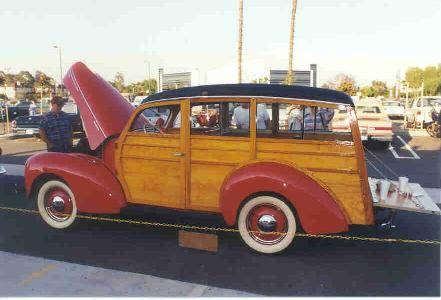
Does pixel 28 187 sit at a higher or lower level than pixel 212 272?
higher

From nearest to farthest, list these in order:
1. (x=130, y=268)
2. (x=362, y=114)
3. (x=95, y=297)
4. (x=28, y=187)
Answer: (x=95, y=297) → (x=130, y=268) → (x=28, y=187) → (x=362, y=114)

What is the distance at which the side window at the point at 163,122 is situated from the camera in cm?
526

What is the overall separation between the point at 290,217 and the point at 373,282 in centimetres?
110

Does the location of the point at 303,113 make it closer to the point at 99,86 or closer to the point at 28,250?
the point at 99,86

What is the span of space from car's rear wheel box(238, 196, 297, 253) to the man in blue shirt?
3.36 metres

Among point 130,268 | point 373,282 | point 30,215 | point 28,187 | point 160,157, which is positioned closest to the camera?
point 373,282

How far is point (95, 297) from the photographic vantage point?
3.74 m

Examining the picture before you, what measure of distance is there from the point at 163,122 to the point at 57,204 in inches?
75.4

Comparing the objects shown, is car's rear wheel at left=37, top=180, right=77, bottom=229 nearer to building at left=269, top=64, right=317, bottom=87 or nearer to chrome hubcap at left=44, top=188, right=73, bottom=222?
chrome hubcap at left=44, top=188, right=73, bottom=222

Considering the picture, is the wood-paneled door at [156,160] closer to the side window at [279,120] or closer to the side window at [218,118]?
the side window at [218,118]

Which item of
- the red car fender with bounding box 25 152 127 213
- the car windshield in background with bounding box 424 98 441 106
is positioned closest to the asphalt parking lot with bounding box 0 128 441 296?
the red car fender with bounding box 25 152 127 213

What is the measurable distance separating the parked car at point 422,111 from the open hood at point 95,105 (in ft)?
57.1

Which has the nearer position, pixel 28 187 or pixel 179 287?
pixel 179 287

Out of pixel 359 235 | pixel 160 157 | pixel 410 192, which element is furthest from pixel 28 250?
pixel 410 192
